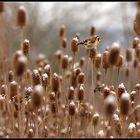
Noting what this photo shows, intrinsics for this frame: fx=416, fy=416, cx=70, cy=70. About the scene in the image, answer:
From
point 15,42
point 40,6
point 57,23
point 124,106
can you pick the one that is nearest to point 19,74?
point 124,106

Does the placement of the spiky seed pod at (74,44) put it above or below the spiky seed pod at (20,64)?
above

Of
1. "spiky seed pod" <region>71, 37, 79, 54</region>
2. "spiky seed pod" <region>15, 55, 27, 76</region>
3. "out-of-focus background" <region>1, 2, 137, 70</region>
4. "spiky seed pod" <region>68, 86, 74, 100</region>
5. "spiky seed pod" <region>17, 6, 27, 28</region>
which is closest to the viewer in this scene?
"spiky seed pod" <region>15, 55, 27, 76</region>

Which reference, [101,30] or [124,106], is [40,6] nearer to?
[101,30]

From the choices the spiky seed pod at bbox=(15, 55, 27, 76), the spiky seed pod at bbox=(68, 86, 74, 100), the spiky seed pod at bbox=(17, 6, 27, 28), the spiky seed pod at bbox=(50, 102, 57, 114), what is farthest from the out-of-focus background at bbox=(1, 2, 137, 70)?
the spiky seed pod at bbox=(15, 55, 27, 76)

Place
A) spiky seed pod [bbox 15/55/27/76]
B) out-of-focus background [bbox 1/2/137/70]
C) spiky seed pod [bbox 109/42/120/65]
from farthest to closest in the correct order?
out-of-focus background [bbox 1/2/137/70]
spiky seed pod [bbox 109/42/120/65]
spiky seed pod [bbox 15/55/27/76]

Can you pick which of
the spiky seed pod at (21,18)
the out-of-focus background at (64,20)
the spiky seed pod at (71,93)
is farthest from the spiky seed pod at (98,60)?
the out-of-focus background at (64,20)

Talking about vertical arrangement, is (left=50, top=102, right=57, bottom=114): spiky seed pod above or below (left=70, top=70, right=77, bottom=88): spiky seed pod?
below

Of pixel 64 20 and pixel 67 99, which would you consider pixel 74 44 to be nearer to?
pixel 67 99

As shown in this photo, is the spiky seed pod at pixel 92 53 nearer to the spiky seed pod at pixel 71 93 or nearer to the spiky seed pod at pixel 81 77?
the spiky seed pod at pixel 81 77

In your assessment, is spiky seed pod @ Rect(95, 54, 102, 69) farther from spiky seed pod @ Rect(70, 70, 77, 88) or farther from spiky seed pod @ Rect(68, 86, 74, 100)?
spiky seed pod @ Rect(68, 86, 74, 100)

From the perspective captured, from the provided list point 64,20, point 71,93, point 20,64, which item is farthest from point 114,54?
point 64,20

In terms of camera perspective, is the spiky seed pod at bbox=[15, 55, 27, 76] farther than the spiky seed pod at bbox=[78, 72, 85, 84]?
No
